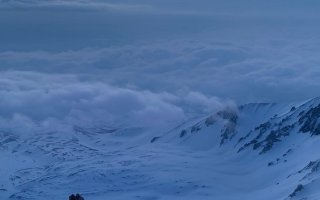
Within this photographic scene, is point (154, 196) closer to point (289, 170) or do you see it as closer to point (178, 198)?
point (178, 198)

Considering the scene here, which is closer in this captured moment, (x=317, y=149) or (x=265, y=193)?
(x=265, y=193)

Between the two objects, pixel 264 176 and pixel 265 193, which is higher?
pixel 264 176

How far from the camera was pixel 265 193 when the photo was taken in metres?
172

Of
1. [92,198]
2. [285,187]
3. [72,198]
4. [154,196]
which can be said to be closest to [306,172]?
[285,187]

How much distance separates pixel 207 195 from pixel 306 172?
121 feet

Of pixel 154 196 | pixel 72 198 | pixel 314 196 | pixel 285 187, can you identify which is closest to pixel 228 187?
pixel 154 196

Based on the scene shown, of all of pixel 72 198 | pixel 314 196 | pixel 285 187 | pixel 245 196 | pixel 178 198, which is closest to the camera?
pixel 72 198

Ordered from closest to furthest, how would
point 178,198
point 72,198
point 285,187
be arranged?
1. point 72,198
2. point 285,187
3. point 178,198

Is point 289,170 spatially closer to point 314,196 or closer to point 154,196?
point 154,196

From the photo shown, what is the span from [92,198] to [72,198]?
110 m

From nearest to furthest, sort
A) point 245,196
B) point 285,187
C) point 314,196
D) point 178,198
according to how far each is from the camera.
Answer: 1. point 314,196
2. point 285,187
3. point 245,196
4. point 178,198

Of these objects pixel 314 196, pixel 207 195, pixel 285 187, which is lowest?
pixel 314 196

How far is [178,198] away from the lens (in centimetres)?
19162

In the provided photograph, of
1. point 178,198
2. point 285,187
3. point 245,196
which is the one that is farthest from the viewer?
point 178,198
